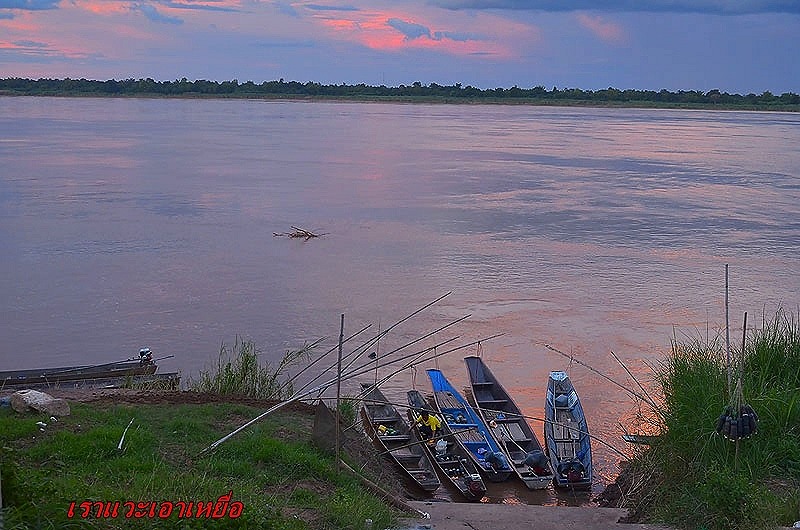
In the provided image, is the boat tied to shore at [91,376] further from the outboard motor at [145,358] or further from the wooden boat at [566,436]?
the wooden boat at [566,436]

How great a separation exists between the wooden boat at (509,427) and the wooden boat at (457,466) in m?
0.46

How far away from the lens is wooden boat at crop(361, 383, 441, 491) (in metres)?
8.67

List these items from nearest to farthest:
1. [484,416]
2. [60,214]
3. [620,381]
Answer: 1. [484,416]
2. [620,381]
3. [60,214]

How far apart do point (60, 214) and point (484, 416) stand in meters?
16.0

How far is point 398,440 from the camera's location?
9.44 m

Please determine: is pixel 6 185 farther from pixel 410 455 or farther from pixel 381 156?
pixel 410 455

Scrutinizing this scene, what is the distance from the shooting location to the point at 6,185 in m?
27.1

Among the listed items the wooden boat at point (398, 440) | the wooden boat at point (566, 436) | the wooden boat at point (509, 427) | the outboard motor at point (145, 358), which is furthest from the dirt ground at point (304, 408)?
the outboard motor at point (145, 358)

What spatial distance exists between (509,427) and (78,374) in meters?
4.99

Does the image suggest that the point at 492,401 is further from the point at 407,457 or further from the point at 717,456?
the point at 717,456

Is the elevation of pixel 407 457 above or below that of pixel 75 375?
below

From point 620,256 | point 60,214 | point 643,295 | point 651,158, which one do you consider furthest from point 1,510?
point 651,158

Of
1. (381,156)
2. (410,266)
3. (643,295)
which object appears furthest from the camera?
(381,156)

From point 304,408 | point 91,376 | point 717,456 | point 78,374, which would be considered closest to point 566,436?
point 304,408
